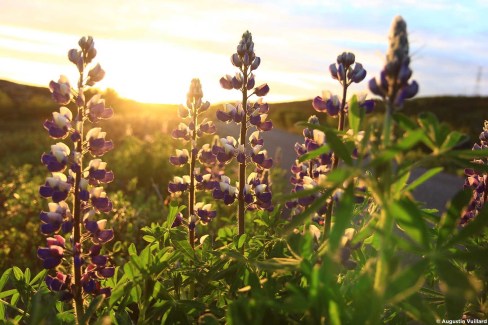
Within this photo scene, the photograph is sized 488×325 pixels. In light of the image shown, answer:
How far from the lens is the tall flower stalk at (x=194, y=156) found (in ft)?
11.0

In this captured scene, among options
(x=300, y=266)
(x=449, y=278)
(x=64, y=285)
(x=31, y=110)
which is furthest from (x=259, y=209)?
(x=31, y=110)

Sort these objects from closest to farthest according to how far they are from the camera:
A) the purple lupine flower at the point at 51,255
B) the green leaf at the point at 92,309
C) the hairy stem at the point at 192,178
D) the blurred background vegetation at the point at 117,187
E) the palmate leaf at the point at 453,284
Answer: the palmate leaf at the point at 453,284 → the green leaf at the point at 92,309 → the purple lupine flower at the point at 51,255 → the hairy stem at the point at 192,178 → the blurred background vegetation at the point at 117,187

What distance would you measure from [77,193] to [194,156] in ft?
3.56

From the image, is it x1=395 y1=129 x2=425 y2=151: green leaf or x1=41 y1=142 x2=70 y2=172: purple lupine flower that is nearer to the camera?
x1=395 y1=129 x2=425 y2=151: green leaf

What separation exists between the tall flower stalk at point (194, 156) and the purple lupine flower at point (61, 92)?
101 centimetres

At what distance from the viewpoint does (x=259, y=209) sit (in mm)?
3326

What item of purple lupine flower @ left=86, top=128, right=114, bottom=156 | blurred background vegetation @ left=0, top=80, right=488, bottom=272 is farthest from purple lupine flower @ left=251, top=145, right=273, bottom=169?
purple lupine flower @ left=86, top=128, right=114, bottom=156

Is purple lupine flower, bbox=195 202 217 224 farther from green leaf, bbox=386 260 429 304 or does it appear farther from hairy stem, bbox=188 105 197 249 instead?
green leaf, bbox=386 260 429 304

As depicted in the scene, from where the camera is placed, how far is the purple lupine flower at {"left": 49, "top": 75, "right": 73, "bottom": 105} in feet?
8.34

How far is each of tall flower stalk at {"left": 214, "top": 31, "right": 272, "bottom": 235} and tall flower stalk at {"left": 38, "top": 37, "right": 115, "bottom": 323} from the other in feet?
2.73

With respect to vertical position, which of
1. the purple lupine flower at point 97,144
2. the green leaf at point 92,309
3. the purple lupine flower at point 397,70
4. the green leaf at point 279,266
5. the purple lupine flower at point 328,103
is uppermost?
the purple lupine flower at point 397,70

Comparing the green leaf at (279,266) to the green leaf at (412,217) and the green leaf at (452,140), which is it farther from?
the green leaf at (452,140)

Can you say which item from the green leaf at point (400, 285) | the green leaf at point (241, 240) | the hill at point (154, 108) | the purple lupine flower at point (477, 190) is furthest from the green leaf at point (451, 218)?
the hill at point (154, 108)

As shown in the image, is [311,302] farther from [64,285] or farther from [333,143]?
[64,285]
